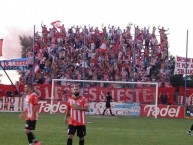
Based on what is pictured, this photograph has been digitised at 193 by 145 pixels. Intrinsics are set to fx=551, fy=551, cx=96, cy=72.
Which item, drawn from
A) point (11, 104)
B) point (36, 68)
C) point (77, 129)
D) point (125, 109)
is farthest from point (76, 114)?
point (36, 68)

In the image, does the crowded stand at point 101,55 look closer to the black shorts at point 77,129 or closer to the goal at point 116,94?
the goal at point 116,94

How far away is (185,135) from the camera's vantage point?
25.5m

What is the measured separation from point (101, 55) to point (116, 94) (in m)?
4.19

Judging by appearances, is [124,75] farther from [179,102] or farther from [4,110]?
[4,110]

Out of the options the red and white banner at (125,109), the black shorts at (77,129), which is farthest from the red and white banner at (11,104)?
the black shorts at (77,129)

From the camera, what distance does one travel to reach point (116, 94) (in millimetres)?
44219

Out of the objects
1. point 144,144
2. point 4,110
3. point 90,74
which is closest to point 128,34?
point 90,74

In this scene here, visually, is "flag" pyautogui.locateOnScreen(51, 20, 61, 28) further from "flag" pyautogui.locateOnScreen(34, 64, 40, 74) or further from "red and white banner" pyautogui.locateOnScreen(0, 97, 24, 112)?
"red and white banner" pyautogui.locateOnScreen(0, 97, 24, 112)

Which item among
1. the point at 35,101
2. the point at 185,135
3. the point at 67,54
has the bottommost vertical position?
the point at 185,135

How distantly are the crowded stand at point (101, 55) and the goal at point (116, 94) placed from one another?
4.53ft

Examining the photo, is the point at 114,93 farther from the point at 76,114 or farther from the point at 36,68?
the point at 76,114

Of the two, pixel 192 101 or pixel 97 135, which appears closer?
pixel 97 135

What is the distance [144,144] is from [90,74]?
25567 mm

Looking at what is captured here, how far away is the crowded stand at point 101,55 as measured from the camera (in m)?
45.8
